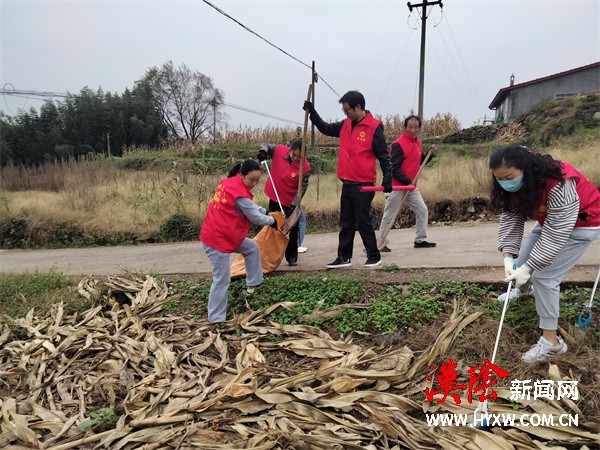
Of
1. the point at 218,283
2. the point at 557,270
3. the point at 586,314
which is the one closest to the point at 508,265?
the point at 557,270

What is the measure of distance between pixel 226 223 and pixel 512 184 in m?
2.73

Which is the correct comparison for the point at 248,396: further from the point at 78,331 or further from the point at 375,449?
the point at 78,331

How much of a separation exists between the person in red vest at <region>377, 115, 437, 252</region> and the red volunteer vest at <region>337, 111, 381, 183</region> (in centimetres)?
89

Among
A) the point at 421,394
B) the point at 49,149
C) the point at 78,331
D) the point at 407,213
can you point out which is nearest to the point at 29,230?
the point at 78,331

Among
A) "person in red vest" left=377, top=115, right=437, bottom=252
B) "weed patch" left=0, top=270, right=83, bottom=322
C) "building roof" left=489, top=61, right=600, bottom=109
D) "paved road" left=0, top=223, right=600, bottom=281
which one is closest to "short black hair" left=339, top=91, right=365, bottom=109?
"person in red vest" left=377, top=115, right=437, bottom=252

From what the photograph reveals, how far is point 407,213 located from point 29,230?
8.62 meters

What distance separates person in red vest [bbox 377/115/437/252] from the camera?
235 inches

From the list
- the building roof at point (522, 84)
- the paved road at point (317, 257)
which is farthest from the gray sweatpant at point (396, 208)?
the building roof at point (522, 84)

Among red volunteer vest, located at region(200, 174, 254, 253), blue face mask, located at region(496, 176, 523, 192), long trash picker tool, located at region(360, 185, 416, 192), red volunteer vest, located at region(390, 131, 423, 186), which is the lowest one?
red volunteer vest, located at region(200, 174, 254, 253)

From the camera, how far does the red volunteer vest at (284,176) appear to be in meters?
5.75

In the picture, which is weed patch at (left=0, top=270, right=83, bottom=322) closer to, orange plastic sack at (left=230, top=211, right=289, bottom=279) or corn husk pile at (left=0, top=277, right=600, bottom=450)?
corn husk pile at (left=0, top=277, right=600, bottom=450)

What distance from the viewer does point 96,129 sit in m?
30.4

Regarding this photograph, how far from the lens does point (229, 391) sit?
3242 mm

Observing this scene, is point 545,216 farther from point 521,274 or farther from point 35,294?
point 35,294
